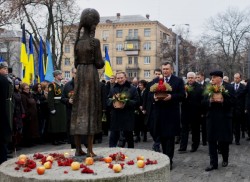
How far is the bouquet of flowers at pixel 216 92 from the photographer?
8.68 meters

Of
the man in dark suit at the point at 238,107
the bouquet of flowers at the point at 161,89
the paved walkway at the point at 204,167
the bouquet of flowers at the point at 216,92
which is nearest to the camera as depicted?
the paved walkway at the point at 204,167

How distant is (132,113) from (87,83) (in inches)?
176

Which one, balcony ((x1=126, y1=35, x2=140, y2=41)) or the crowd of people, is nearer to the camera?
the crowd of people

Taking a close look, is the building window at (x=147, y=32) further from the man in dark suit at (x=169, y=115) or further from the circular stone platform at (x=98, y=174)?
the circular stone platform at (x=98, y=174)

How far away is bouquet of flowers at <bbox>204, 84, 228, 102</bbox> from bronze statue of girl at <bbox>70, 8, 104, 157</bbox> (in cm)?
335

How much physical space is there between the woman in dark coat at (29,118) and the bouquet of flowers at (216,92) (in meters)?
6.74

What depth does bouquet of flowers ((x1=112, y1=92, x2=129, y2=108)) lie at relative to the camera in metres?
9.99

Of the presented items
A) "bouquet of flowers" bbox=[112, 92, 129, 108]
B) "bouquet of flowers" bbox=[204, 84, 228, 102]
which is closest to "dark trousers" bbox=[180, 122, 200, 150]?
"bouquet of flowers" bbox=[112, 92, 129, 108]

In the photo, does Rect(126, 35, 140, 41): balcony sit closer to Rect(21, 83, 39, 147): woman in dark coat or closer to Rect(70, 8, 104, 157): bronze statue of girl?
Rect(21, 83, 39, 147): woman in dark coat

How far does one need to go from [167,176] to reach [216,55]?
4702 cm

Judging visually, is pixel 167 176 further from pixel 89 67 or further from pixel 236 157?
pixel 236 157

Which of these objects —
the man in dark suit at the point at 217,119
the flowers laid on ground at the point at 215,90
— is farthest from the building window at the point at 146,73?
the flowers laid on ground at the point at 215,90

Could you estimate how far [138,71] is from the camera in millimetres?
92375

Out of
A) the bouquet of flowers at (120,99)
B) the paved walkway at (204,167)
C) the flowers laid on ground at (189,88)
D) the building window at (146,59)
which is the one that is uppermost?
the building window at (146,59)
